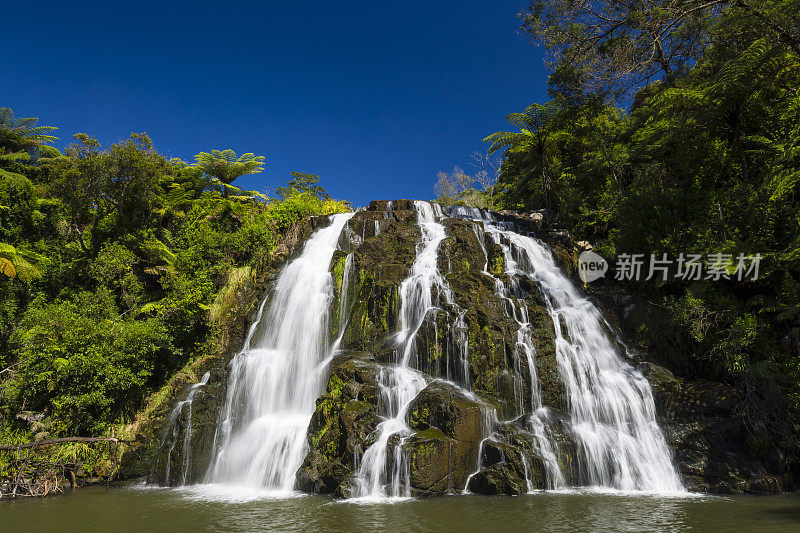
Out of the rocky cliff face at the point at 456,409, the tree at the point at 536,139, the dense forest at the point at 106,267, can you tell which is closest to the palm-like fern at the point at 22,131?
the dense forest at the point at 106,267

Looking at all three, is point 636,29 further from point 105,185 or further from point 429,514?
point 105,185

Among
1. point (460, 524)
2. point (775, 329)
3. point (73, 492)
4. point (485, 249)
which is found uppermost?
point (485, 249)

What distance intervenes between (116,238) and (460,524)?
57.4ft

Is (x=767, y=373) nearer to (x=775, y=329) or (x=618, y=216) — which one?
(x=775, y=329)

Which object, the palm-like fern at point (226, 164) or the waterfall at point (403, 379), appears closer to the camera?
the waterfall at point (403, 379)

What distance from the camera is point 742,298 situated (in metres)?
9.87

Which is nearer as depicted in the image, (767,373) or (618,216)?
(767,373)

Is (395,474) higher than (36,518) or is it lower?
higher

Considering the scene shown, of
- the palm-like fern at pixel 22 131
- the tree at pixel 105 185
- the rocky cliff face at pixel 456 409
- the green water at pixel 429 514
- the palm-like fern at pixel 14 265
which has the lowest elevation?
the green water at pixel 429 514

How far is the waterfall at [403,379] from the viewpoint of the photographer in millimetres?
7172

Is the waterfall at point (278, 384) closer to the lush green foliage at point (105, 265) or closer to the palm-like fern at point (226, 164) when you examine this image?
the lush green foliage at point (105, 265)

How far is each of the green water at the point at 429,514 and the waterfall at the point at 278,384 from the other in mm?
1555

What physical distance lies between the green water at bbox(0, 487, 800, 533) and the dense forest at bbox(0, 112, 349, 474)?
3.86 m

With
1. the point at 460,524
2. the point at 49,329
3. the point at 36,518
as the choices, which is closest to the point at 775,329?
the point at 460,524
